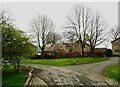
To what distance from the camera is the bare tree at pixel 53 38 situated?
69.4 meters

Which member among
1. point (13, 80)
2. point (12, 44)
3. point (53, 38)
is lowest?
point (13, 80)

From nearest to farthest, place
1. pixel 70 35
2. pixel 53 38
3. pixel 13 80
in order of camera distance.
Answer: pixel 13 80
pixel 70 35
pixel 53 38

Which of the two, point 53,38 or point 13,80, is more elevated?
point 53,38

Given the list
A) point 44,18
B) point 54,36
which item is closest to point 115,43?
point 54,36

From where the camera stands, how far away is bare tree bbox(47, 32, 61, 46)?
228 ft

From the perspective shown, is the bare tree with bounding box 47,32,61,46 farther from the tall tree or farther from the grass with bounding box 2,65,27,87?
the grass with bounding box 2,65,27,87

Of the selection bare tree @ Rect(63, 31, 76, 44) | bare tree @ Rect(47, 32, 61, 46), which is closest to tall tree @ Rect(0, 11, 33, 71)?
bare tree @ Rect(63, 31, 76, 44)

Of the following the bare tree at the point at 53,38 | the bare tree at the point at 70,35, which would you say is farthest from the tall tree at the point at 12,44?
the bare tree at the point at 53,38

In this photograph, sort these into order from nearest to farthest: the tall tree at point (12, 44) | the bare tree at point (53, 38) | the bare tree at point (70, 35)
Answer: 1. the tall tree at point (12, 44)
2. the bare tree at point (70, 35)
3. the bare tree at point (53, 38)

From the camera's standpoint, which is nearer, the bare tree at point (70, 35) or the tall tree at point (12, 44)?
the tall tree at point (12, 44)

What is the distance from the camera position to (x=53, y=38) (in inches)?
2884

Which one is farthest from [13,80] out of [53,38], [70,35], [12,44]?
[53,38]

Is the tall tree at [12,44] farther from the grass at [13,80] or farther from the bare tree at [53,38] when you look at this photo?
the bare tree at [53,38]

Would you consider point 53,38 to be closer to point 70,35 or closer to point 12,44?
point 70,35
